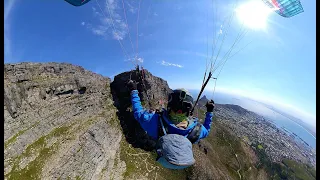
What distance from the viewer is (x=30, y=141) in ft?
187

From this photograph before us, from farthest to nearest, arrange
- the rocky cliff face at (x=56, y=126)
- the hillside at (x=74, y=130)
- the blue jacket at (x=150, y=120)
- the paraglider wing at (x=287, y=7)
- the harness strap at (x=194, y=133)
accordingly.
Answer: the hillside at (x=74, y=130) → the rocky cliff face at (x=56, y=126) → the paraglider wing at (x=287, y=7) → the harness strap at (x=194, y=133) → the blue jacket at (x=150, y=120)

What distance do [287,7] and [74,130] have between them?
68462 millimetres

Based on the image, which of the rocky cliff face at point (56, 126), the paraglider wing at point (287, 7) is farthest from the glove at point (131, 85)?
the rocky cliff face at point (56, 126)

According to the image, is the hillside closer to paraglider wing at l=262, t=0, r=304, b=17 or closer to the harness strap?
paraglider wing at l=262, t=0, r=304, b=17

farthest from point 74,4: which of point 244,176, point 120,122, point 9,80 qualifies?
point 244,176

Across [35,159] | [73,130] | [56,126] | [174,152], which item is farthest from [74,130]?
[174,152]

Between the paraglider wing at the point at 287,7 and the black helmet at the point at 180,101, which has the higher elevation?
the paraglider wing at the point at 287,7

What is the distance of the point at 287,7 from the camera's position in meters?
16.9

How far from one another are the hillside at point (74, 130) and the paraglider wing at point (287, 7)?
15024mm

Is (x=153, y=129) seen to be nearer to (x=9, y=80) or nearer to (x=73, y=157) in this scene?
(x=9, y=80)

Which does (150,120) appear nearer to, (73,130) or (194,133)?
(194,133)

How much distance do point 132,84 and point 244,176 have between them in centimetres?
16180

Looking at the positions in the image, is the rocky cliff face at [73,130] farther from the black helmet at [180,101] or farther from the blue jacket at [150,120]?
the black helmet at [180,101]

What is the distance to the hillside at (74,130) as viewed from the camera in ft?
180
